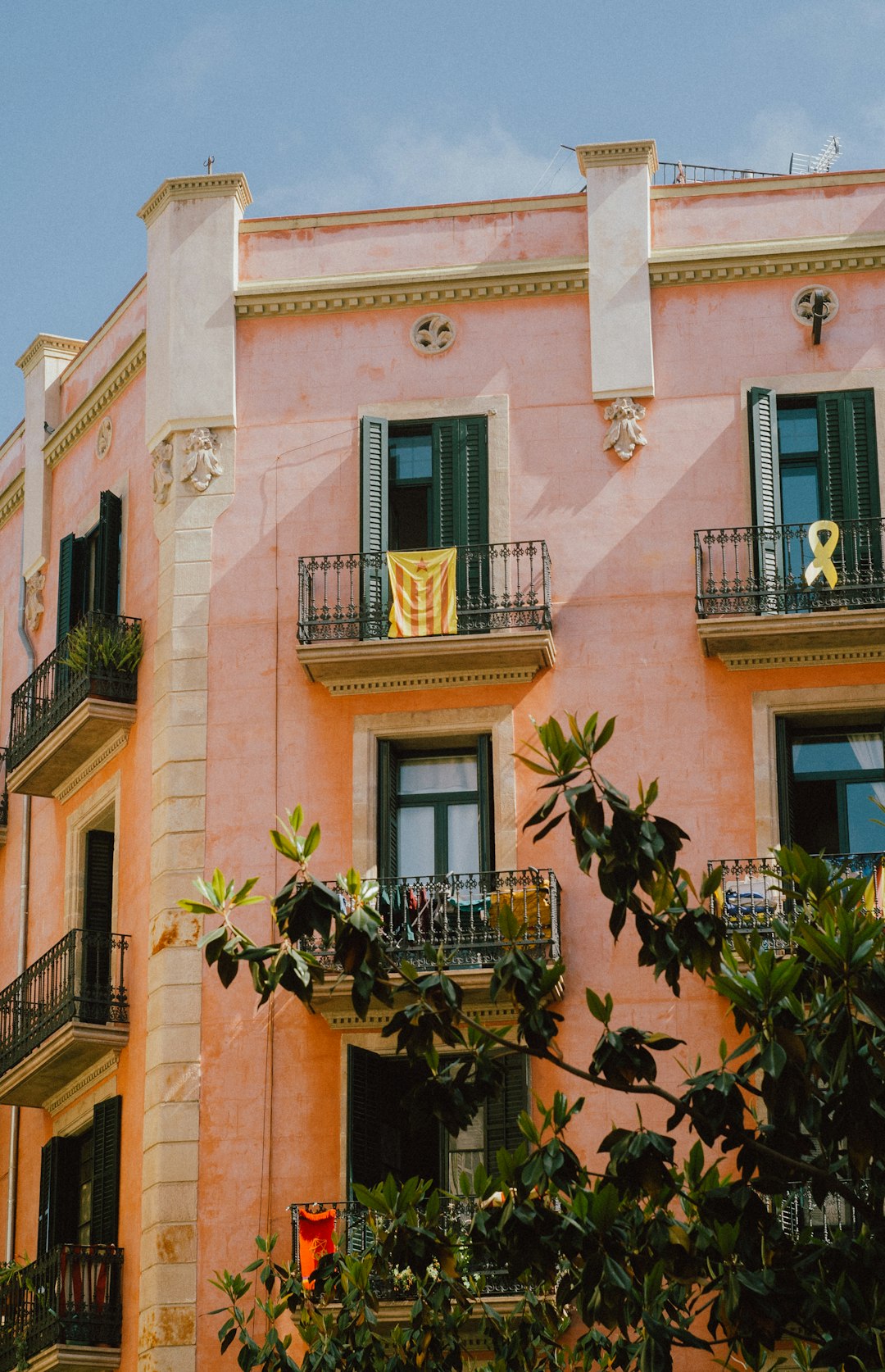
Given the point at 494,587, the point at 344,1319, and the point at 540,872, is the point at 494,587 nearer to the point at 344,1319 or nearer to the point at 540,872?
the point at 540,872

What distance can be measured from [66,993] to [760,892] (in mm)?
7811

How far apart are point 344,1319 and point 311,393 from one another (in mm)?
11347

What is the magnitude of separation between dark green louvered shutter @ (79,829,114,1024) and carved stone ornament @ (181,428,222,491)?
4.42 m

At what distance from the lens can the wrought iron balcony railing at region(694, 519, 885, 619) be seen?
27.4m

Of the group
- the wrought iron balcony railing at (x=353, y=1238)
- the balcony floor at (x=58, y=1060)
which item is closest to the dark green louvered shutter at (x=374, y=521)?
the balcony floor at (x=58, y=1060)

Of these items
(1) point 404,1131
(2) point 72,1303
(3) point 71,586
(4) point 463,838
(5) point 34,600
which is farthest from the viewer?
(5) point 34,600

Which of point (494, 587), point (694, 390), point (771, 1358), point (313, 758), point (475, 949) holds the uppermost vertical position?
point (694, 390)

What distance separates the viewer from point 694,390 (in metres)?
28.8

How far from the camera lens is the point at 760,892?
1035 inches

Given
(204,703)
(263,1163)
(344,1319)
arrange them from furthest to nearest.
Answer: (204,703) < (263,1163) < (344,1319)

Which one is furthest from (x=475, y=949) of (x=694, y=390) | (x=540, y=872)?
(x=694, y=390)

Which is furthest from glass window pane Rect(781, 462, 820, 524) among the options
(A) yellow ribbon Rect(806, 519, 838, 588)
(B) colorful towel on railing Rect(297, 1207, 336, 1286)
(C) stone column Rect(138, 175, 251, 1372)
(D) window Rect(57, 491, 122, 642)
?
(B) colorful towel on railing Rect(297, 1207, 336, 1286)

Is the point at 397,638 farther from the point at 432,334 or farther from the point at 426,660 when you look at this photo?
the point at 432,334

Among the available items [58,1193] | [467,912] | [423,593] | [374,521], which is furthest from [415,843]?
[58,1193]
